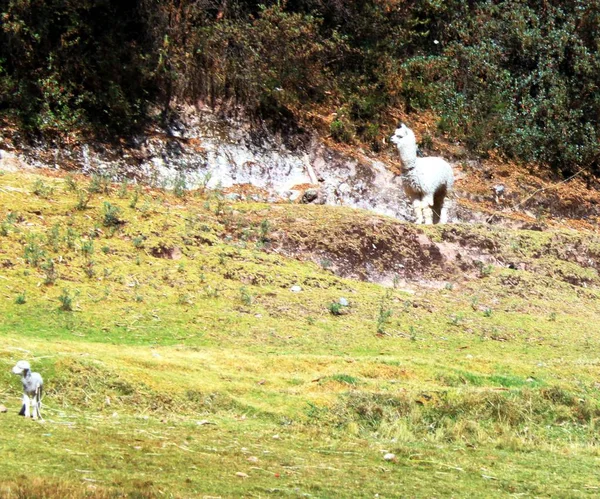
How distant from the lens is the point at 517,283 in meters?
15.6

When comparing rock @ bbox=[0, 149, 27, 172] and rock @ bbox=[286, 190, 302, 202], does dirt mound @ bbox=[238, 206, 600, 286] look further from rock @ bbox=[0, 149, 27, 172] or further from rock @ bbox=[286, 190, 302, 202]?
rock @ bbox=[0, 149, 27, 172]

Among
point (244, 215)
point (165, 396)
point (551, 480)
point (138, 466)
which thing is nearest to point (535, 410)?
point (551, 480)

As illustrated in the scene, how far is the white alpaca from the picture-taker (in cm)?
1734

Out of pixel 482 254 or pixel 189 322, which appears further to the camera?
pixel 482 254

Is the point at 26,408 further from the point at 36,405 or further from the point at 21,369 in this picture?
the point at 21,369

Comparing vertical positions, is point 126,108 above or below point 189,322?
above

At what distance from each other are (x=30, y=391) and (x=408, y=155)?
11645mm

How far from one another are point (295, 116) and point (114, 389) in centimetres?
1614

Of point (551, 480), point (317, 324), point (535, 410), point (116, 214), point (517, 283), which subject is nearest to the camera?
point (551, 480)

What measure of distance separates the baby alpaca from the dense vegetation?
1262 cm

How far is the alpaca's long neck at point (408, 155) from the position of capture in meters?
17.3

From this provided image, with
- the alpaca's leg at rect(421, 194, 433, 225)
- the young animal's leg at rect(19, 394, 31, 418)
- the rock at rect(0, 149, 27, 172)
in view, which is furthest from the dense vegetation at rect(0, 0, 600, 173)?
the young animal's leg at rect(19, 394, 31, 418)

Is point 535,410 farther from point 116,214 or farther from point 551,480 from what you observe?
point 116,214

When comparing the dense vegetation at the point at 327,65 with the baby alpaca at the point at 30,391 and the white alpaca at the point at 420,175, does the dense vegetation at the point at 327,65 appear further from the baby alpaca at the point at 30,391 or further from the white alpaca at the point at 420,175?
the baby alpaca at the point at 30,391
